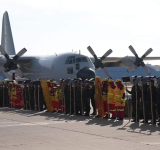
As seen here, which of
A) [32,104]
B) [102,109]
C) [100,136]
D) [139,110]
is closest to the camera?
[100,136]

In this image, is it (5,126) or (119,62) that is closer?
(5,126)

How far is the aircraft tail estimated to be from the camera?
148 feet

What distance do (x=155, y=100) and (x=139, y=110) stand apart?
1129 millimetres

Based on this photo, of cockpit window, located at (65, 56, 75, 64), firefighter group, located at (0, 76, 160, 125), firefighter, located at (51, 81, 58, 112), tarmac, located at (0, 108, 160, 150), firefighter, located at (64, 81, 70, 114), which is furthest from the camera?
cockpit window, located at (65, 56, 75, 64)

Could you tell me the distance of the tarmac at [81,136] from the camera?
9562 millimetres

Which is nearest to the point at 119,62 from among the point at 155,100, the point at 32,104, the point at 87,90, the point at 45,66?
the point at 45,66

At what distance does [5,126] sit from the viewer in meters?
14.1

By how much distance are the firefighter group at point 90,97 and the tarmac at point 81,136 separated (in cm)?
120

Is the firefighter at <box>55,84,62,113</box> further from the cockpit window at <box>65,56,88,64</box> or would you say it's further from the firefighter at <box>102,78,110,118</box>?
the cockpit window at <box>65,56,88,64</box>

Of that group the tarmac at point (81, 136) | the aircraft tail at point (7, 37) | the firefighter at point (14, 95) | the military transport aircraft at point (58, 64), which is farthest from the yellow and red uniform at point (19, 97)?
the aircraft tail at point (7, 37)

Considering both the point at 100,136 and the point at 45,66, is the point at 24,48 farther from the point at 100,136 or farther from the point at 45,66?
the point at 100,136

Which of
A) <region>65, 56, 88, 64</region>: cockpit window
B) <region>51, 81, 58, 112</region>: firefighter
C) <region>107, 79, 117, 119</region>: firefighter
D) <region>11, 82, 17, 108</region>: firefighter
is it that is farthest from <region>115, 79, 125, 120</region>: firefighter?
<region>65, 56, 88, 64</region>: cockpit window

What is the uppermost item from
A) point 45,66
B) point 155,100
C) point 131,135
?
point 45,66

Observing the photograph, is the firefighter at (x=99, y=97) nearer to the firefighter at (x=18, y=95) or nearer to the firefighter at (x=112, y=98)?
the firefighter at (x=112, y=98)
